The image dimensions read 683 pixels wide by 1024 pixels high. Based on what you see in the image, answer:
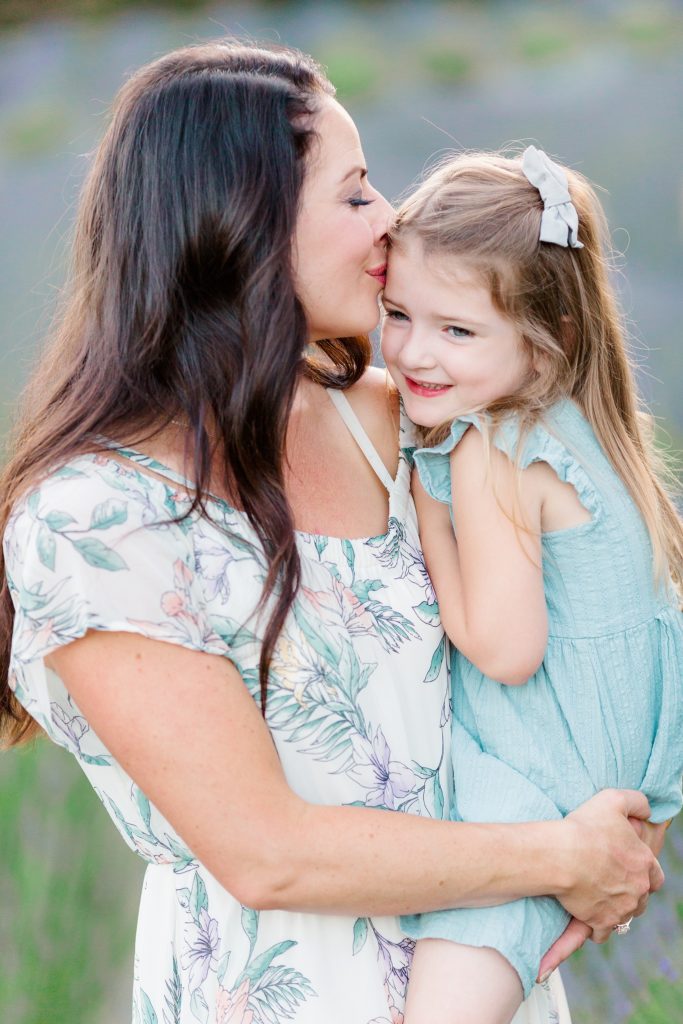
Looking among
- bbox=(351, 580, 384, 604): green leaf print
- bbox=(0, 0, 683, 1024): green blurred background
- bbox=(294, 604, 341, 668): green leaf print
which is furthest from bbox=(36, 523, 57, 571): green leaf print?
bbox=(0, 0, 683, 1024): green blurred background

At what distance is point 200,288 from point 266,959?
0.87 m

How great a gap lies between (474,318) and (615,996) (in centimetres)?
240

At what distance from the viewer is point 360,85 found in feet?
11.8

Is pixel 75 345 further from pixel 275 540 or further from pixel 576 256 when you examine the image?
pixel 576 256

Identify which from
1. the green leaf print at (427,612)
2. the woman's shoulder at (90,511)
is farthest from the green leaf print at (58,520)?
the green leaf print at (427,612)

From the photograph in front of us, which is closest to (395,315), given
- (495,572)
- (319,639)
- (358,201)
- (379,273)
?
(379,273)

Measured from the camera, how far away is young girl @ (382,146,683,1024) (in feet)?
5.36

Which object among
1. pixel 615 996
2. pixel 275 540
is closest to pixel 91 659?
pixel 275 540

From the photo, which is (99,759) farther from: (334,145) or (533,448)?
(334,145)

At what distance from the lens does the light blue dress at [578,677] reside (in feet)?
5.49

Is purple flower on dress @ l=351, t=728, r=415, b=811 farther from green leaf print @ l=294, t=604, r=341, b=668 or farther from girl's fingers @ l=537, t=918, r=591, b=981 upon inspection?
girl's fingers @ l=537, t=918, r=591, b=981

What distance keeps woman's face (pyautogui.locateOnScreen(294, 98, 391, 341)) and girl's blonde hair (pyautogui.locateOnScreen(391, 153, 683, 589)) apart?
69 mm

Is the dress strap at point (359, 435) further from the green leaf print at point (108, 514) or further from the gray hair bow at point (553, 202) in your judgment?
the green leaf print at point (108, 514)

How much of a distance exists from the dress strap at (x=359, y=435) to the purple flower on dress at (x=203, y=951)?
66cm
